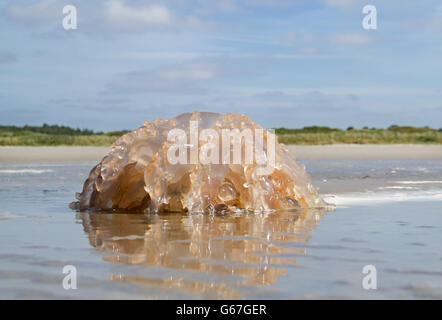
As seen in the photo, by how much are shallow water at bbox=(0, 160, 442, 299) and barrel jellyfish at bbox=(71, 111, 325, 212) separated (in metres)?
0.39

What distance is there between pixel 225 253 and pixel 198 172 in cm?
242

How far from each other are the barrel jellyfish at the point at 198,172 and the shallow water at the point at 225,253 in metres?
0.39

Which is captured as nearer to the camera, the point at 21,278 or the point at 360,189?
the point at 21,278

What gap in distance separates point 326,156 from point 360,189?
14.1m

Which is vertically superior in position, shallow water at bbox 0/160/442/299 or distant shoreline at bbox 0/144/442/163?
distant shoreline at bbox 0/144/442/163

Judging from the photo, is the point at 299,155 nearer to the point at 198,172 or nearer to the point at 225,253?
the point at 198,172

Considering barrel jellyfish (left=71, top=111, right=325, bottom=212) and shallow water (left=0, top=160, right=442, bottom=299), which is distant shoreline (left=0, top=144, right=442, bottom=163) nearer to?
barrel jellyfish (left=71, top=111, right=325, bottom=212)

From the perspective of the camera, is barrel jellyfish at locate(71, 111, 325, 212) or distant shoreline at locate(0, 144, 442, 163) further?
distant shoreline at locate(0, 144, 442, 163)

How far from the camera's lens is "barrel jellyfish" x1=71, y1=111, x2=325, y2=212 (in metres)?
6.19

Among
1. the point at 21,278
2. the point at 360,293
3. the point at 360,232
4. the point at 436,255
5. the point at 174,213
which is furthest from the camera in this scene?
the point at 174,213

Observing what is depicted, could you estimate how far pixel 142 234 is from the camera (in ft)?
15.4

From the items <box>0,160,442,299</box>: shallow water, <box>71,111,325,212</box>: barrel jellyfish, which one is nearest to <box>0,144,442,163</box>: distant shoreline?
<box>71,111,325,212</box>: barrel jellyfish
